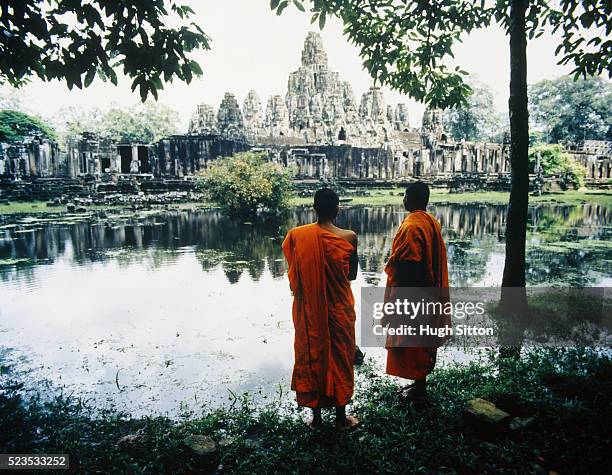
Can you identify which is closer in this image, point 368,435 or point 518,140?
point 368,435

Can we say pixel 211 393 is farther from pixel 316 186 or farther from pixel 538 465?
pixel 316 186

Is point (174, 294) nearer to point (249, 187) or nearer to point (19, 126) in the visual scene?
point (249, 187)

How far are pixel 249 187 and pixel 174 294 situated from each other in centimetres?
782

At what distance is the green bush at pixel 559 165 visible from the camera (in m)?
29.2

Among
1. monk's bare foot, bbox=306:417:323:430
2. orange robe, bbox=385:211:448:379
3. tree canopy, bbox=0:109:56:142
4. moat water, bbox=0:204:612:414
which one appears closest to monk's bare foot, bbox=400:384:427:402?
orange robe, bbox=385:211:448:379

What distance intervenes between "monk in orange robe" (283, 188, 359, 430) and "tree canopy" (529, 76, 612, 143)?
1460 inches

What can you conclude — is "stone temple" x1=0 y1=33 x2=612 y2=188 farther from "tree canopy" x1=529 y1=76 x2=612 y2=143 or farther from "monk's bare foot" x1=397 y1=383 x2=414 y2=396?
"monk's bare foot" x1=397 y1=383 x2=414 y2=396

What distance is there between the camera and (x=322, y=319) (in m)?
2.86

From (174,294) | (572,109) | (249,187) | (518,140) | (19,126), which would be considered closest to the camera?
(518,140)

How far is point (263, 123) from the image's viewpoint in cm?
4175

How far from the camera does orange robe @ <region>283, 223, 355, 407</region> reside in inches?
112

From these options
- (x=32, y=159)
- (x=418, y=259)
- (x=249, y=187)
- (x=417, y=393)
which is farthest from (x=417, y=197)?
(x=32, y=159)

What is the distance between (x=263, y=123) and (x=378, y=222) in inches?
1101

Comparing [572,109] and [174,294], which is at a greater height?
[572,109]
